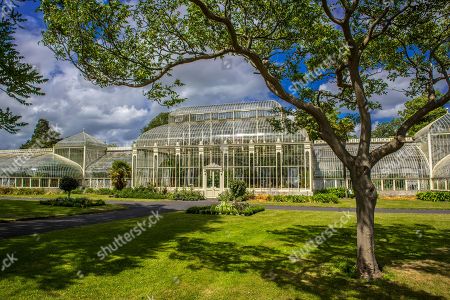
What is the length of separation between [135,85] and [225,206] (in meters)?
13.9

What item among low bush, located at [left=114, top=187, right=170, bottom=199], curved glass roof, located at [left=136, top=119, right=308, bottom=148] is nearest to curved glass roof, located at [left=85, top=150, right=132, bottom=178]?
curved glass roof, located at [left=136, top=119, right=308, bottom=148]

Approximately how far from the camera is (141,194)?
34.6 m

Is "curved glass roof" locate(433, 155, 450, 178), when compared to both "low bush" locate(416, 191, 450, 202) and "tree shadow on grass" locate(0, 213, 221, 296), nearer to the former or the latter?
"low bush" locate(416, 191, 450, 202)

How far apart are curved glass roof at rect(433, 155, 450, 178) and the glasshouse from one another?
0.33 feet

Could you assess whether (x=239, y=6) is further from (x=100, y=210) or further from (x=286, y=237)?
(x=100, y=210)

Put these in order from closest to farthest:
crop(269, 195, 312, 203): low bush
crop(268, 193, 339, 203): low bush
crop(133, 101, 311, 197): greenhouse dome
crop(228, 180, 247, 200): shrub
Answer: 1. crop(228, 180, 247, 200): shrub
2. crop(268, 193, 339, 203): low bush
3. crop(269, 195, 312, 203): low bush
4. crop(133, 101, 311, 197): greenhouse dome

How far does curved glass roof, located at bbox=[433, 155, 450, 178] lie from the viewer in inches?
1288

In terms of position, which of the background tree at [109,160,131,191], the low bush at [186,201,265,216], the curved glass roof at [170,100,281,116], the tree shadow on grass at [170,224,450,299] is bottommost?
the tree shadow on grass at [170,224,450,299]

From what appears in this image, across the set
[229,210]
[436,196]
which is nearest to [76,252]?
[229,210]

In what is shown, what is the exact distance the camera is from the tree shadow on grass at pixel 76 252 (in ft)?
25.4

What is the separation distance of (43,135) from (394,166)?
64.7 metres

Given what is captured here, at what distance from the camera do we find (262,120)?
37781 millimetres

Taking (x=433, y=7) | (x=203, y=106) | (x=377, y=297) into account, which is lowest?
(x=377, y=297)

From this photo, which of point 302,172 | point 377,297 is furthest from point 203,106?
point 377,297
